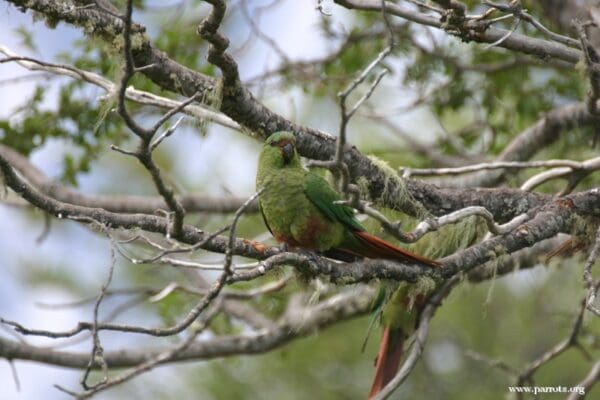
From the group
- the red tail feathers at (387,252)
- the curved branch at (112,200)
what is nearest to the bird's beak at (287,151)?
the red tail feathers at (387,252)

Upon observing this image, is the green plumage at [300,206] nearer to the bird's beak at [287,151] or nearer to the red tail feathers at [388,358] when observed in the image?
the bird's beak at [287,151]

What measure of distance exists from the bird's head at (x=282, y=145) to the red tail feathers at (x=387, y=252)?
61cm

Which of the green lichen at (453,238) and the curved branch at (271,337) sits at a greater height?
the green lichen at (453,238)

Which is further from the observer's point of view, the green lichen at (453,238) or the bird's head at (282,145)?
the green lichen at (453,238)

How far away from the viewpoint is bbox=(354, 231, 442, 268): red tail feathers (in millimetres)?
4441

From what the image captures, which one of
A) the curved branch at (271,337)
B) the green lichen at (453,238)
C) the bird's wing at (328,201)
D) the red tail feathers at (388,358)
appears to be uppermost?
the bird's wing at (328,201)

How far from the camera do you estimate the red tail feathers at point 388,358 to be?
18.5 ft

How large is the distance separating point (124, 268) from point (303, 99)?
3.07m

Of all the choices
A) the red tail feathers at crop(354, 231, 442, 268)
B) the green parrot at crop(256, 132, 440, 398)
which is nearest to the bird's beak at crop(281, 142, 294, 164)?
the green parrot at crop(256, 132, 440, 398)

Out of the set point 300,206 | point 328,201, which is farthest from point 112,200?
point 328,201

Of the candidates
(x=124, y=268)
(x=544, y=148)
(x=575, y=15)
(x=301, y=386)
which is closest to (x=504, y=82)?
(x=544, y=148)

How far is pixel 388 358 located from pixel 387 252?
1.42 m

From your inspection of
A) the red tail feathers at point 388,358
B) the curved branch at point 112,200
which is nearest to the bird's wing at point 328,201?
the red tail feathers at point 388,358

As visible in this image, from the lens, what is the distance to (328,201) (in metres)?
4.83
